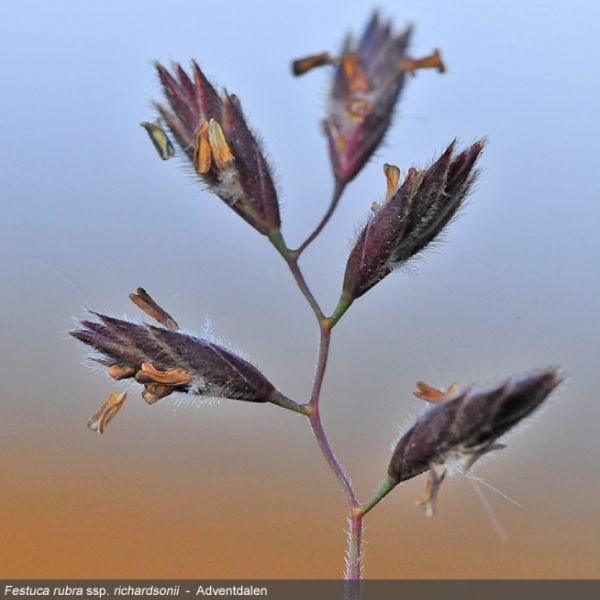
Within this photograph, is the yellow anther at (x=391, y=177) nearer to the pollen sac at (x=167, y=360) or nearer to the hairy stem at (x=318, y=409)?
the hairy stem at (x=318, y=409)

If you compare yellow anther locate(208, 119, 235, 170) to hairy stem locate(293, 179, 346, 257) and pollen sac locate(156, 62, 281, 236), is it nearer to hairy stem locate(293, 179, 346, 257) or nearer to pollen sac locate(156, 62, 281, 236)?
pollen sac locate(156, 62, 281, 236)

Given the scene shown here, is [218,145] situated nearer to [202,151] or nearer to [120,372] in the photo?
[202,151]

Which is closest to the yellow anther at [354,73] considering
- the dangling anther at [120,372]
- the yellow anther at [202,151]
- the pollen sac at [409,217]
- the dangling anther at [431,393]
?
the pollen sac at [409,217]

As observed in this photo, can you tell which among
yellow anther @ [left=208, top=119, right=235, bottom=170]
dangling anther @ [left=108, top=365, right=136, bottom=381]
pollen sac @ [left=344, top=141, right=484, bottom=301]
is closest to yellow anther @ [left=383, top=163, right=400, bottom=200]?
pollen sac @ [left=344, top=141, right=484, bottom=301]
